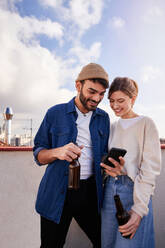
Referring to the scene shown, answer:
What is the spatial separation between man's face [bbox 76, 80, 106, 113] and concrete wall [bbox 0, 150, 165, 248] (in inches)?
45.1

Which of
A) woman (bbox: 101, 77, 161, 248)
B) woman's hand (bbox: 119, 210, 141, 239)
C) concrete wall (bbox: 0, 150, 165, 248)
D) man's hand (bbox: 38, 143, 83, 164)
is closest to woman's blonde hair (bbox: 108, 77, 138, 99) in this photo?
woman (bbox: 101, 77, 161, 248)

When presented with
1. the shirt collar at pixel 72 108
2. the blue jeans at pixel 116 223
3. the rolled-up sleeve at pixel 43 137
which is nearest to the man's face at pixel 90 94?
the shirt collar at pixel 72 108

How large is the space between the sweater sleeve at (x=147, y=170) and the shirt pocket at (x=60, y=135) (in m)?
0.75

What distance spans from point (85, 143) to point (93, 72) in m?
0.74

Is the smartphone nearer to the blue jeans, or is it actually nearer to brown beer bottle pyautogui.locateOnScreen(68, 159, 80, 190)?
the blue jeans

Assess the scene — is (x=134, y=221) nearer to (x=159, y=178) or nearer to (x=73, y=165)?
(x=73, y=165)

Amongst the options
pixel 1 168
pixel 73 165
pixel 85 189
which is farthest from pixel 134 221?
pixel 1 168

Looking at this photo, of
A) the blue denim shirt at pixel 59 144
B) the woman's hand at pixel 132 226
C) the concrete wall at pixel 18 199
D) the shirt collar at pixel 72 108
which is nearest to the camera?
the woman's hand at pixel 132 226

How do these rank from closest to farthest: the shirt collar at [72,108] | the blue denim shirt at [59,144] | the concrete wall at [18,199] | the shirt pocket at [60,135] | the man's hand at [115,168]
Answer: the man's hand at [115,168], the blue denim shirt at [59,144], the shirt pocket at [60,135], the shirt collar at [72,108], the concrete wall at [18,199]

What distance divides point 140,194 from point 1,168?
1861 mm

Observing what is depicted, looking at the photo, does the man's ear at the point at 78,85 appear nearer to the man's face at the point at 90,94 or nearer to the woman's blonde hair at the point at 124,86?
the man's face at the point at 90,94

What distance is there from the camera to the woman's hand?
1.43 meters

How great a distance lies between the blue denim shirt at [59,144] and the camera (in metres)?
1.74

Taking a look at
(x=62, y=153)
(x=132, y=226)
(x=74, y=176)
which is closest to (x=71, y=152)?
(x=62, y=153)
